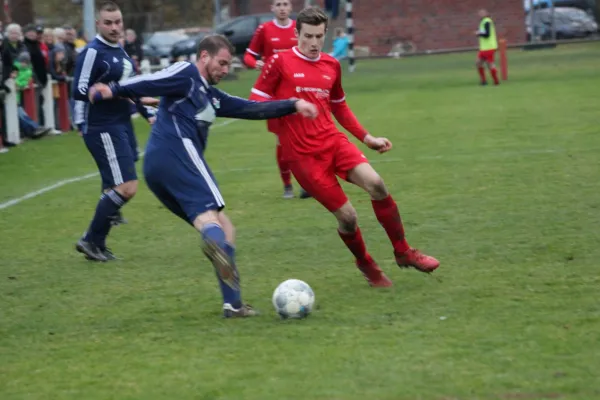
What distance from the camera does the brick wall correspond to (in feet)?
156

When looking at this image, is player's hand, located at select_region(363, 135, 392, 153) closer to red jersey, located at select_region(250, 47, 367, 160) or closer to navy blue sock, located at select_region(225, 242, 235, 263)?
red jersey, located at select_region(250, 47, 367, 160)

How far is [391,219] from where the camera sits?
736 cm

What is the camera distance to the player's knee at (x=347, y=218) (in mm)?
7254

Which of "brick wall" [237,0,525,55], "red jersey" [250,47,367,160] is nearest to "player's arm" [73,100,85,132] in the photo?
"red jersey" [250,47,367,160]

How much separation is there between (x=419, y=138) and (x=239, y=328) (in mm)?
11042

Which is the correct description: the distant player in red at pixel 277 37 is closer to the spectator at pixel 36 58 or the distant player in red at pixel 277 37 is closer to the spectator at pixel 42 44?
the spectator at pixel 36 58

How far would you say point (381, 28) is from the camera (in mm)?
49062

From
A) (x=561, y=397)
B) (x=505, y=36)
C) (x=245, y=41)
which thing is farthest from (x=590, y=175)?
(x=505, y=36)

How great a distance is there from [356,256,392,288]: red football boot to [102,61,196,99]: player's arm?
171cm

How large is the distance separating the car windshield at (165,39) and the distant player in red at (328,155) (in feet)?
130

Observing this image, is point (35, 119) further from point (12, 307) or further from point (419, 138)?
point (12, 307)

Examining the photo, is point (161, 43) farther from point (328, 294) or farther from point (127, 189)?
point (328, 294)

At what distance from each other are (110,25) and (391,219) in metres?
2.99

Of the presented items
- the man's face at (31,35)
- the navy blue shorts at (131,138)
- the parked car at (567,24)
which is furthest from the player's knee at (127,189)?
the parked car at (567,24)
